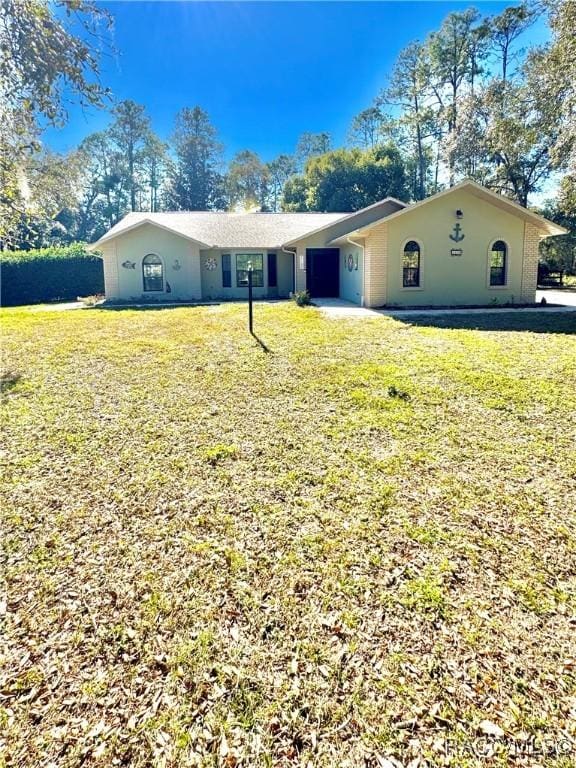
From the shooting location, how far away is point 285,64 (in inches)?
Answer: 824

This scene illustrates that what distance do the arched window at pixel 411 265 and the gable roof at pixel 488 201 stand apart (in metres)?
1.06

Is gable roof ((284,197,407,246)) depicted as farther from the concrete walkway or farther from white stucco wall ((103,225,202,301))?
the concrete walkway

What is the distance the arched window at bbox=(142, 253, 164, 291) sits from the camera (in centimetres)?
1962

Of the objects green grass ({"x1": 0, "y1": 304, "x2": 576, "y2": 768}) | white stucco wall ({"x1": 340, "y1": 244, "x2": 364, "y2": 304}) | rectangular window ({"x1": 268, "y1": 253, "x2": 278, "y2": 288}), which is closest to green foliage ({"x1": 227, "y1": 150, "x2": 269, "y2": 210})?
rectangular window ({"x1": 268, "y1": 253, "x2": 278, "y2": 288})

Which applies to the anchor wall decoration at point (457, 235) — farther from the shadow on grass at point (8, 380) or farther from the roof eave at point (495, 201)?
the shadow on grass at point (8, 380)

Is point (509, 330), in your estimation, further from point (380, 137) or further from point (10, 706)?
point (380, 137)

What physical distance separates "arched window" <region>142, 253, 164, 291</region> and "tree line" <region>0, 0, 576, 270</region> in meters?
4.26

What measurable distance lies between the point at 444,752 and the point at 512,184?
32890mm

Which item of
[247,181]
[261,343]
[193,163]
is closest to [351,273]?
[261,343]

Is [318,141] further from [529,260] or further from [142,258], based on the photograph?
[529,260]

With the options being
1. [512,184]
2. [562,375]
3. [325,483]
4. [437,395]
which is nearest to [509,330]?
[562,375]

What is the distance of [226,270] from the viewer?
20625mm

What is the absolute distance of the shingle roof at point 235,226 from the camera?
793 inches

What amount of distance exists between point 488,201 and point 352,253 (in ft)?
16.1
